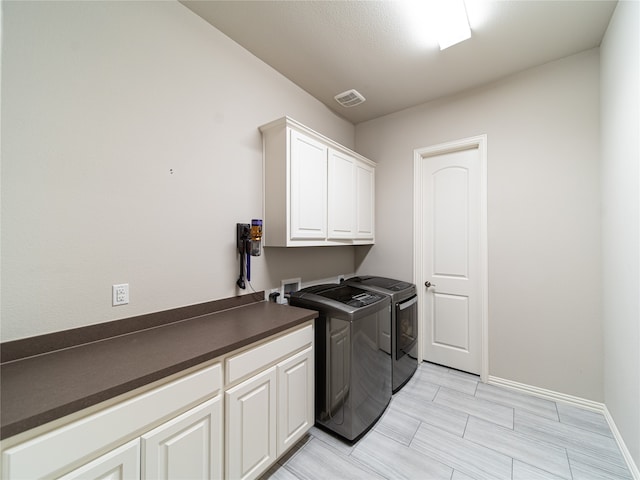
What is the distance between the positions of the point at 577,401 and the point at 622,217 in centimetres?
151

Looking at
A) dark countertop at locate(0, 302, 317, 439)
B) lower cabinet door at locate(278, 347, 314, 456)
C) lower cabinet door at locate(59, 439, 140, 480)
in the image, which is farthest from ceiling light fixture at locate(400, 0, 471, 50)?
lower cabinet door at locate(59, 439, 140, 480)

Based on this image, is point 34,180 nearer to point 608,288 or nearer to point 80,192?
point 80,192

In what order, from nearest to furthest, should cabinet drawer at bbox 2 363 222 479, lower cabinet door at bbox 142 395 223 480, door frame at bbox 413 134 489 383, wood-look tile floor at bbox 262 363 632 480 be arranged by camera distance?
1. cabinet drawer at bbox 2 363 222 479
2. lower cabinet door at bbox 142 395 223 480
3. wood-look tile floor at bbox 262 363 632 480
4. door frame at bbox 413 134 489 383

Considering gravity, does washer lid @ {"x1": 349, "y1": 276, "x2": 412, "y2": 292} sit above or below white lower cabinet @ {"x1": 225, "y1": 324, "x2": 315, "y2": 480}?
above

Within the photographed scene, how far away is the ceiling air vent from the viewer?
2637 millimetres

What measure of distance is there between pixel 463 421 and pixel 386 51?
2.90 meters

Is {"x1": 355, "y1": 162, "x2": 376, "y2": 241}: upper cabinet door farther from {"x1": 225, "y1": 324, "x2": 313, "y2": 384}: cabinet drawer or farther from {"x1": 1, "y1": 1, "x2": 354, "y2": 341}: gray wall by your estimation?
{"x1": 225, "y1": 324, "x2": 313, "y2": 384}: cabinet drawer

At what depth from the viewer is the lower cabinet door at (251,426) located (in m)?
1.25

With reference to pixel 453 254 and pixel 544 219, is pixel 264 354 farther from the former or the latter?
pixel 544 219

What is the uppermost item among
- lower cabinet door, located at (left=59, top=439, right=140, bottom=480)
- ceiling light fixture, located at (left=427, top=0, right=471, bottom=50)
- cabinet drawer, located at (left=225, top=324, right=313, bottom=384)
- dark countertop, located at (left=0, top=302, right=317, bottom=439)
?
ceiling light fixture, located at (left=427, top=0, right=471, bottom=50)

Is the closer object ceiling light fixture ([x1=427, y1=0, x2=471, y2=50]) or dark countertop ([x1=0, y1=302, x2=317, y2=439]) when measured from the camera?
dark countertop ([x1=0, y1=302, x2=317, y2=439])

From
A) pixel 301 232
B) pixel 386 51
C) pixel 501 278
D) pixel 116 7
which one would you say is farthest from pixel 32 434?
pixel 501 278

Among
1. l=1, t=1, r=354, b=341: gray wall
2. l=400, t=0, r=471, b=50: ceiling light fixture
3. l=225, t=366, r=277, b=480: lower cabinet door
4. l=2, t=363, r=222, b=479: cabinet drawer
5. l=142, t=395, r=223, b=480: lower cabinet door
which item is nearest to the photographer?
l=2, t=363, r=222, b=479: cabinet drawer

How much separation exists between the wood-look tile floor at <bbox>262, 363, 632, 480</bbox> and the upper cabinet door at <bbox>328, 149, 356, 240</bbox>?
1.57 m
